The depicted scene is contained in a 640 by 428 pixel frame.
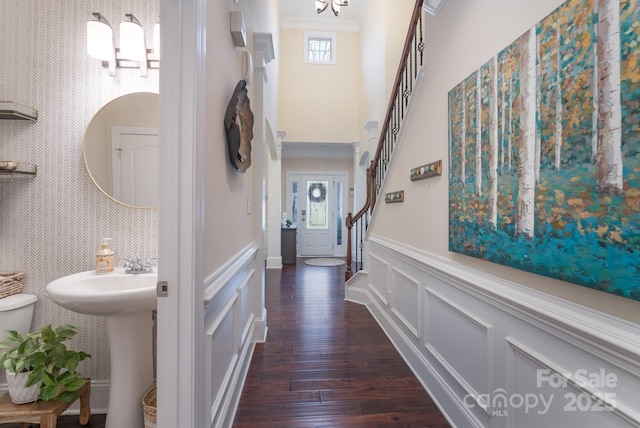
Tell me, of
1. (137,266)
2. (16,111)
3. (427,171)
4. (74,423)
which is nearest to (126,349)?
(137,266)

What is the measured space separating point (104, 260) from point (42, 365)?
1.79 ft

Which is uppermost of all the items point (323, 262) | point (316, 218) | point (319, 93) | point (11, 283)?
point (319, 93)

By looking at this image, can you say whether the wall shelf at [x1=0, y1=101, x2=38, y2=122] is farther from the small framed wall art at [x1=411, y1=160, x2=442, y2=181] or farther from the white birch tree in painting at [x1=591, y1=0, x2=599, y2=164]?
the white birch tree in painting at [x1=591, y1=0, x2=599, y2=164]

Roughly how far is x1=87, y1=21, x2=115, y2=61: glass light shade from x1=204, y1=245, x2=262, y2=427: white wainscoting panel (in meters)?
1.40

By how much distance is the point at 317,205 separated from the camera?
7.61 meters

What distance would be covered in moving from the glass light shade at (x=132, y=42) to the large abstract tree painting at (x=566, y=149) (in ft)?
6.17

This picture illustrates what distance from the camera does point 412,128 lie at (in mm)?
2340

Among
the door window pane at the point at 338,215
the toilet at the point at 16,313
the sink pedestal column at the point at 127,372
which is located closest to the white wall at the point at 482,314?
the sink pedestal column at the point at 127,372

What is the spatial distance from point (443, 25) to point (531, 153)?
121 cm

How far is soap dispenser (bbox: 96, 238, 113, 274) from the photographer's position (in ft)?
5.47

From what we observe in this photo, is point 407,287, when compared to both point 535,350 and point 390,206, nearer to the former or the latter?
point 390,206

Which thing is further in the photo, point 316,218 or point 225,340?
point 316,218

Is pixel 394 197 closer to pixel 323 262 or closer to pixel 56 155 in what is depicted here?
pixel 56 155

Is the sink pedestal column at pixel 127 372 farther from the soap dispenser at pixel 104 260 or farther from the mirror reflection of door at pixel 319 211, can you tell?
the mirror reflection of door at pixel 319 211
